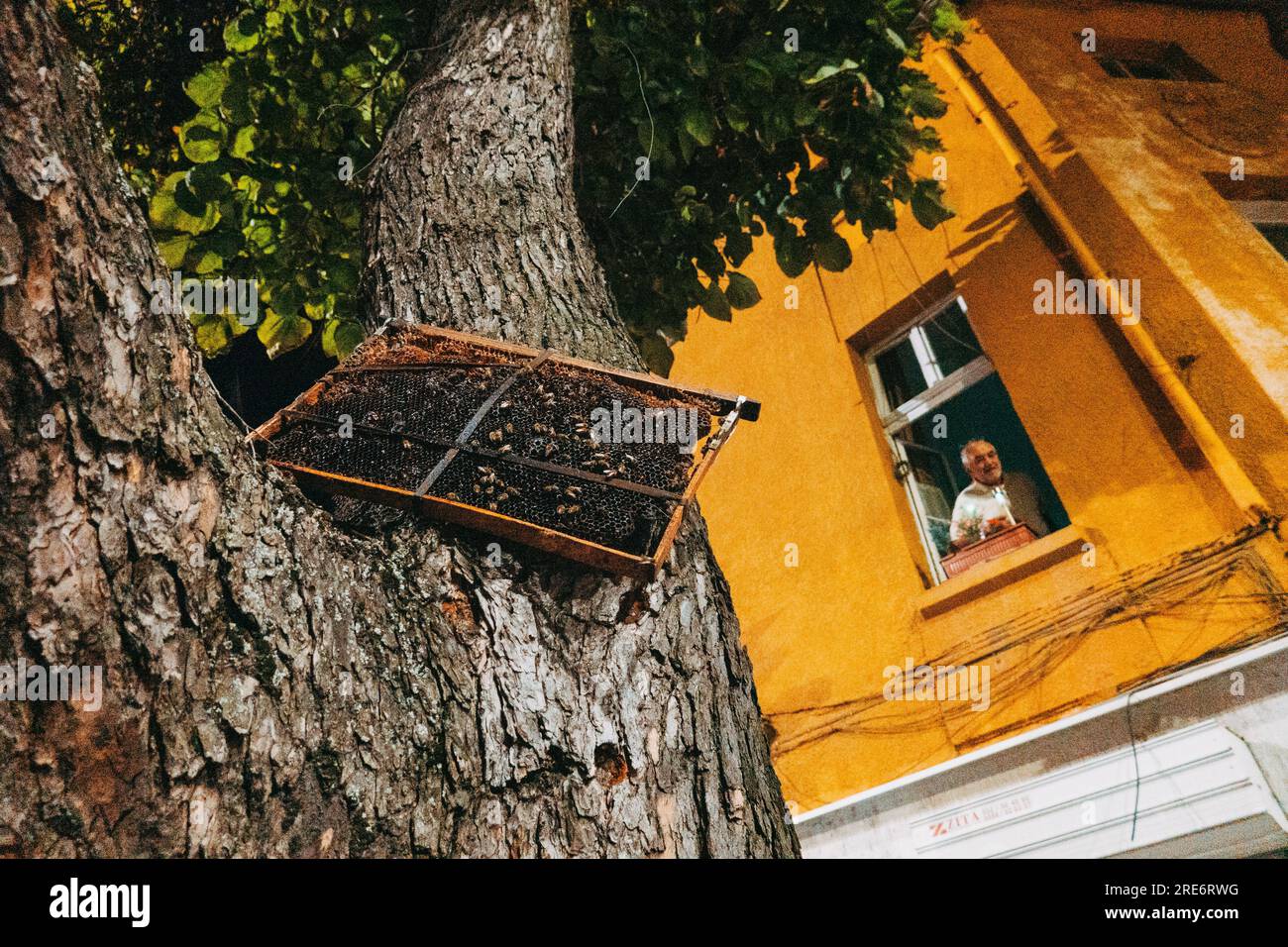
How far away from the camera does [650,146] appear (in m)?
3.35

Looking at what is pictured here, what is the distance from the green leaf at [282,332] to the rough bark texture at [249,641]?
2278 mm

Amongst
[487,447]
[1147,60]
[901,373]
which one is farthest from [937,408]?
[487,447]

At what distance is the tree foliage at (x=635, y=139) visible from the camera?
334 centimetres

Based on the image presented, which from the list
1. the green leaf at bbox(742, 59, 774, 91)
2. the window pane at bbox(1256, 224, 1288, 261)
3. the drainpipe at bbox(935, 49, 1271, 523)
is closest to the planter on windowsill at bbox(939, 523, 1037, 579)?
the drainpipe at bbox(935, 49, 1271, 523)

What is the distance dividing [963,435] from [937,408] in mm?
360

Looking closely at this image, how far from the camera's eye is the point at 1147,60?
7.27 metres

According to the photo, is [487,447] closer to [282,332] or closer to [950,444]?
[282,332]

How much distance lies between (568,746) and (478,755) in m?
0.13

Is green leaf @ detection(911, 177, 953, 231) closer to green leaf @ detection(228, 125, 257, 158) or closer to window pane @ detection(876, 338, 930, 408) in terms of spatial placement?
window pane @ detection(876, 338, 930, 408)

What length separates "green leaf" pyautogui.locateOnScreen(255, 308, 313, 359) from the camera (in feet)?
11.4

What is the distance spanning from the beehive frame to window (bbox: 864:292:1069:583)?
4194 millimetres

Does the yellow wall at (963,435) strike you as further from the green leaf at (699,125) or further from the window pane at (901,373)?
the green leaf at (699,125)

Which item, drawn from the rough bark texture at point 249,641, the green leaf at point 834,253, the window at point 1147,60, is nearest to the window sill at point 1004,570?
the green leaf at point 834,253
